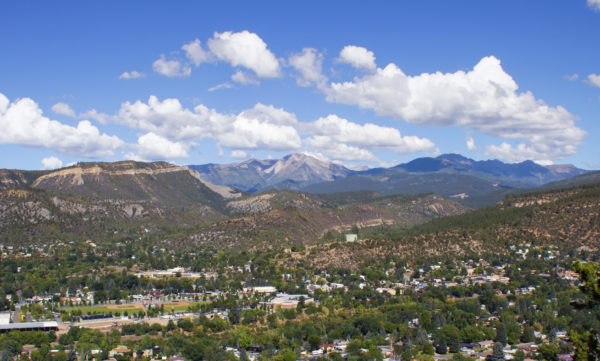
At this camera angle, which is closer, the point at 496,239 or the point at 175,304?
the point at 175,304

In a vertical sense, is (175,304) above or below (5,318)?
below

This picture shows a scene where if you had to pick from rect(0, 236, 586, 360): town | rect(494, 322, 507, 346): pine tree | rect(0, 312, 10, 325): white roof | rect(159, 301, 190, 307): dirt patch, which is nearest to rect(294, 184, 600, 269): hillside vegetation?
rect(0, 236, 586, 360): town

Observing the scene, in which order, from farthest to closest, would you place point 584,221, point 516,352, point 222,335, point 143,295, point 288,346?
point 584,221 < point 143,295 < point 222,335 < point 288,346 < point 516,352

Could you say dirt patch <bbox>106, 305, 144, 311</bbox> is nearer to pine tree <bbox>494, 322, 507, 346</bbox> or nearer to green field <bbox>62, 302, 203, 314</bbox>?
green field <bbox>62, 302, 203, 314</bbox>

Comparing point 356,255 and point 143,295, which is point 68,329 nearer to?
point 143,295

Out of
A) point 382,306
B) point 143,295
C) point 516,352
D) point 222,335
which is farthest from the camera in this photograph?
point 143,295

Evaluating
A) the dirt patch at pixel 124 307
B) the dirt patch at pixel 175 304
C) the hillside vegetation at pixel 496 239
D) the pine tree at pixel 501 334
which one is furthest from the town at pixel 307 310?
the hillside vegetation at pixel 496 239

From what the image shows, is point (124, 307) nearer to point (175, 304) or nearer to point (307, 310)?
point (175, 304)

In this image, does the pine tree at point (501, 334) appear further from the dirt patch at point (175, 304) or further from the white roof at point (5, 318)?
the white roof at point (5, 318)

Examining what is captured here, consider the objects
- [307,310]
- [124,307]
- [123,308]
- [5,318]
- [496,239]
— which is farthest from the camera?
[496,239]

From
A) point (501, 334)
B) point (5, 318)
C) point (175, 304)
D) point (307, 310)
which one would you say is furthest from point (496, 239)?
point (5, 318)

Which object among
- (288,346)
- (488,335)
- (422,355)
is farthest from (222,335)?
(488,335)
